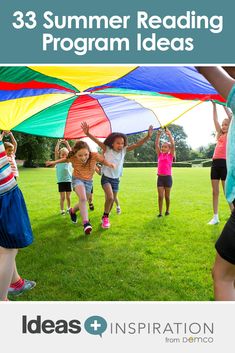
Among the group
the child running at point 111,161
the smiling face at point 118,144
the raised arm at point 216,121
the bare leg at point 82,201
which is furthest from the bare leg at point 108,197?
the raised arm at point 216,121

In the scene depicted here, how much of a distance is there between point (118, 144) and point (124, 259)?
2.14 m

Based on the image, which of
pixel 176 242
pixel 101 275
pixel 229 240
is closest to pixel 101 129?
pixel 176 242

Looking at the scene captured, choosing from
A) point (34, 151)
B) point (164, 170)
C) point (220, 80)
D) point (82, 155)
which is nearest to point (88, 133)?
point (82, 155)

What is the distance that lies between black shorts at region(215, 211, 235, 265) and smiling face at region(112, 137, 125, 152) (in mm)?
3665

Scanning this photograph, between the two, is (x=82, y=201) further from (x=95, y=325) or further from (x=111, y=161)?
(x=95, y=325)

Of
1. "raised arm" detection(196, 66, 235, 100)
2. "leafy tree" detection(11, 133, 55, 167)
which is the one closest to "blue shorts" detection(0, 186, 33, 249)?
"raised arm" detection(196, 66, 235, 100)

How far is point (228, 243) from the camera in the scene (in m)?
1.60

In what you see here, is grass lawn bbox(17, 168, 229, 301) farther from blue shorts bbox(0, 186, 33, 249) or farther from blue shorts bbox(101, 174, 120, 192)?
blue shorts bbox(0, 186, 33, 249)

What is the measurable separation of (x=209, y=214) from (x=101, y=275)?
11.4 feet

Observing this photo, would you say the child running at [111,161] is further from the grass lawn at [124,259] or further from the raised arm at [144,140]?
the grass lawn at [124,259]

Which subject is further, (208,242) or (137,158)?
(137,158)

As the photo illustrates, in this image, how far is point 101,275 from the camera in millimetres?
3035

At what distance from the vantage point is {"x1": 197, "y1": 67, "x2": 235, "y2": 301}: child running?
160 cm

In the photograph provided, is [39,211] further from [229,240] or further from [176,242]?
[229,240]
